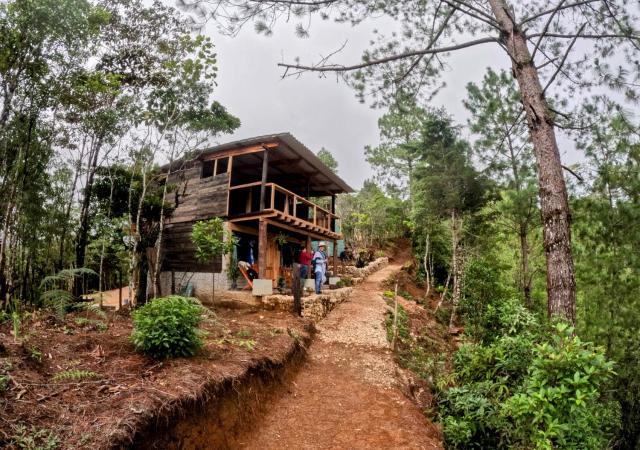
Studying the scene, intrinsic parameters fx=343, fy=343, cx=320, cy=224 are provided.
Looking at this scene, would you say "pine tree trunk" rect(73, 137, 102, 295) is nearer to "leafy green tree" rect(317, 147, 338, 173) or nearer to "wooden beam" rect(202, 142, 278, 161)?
"wooden beam" rect(202, 142, 278, 161)

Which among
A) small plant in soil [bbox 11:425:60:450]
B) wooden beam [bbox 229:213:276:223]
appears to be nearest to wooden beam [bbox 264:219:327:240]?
wooden beam [bbox 229:213:276:223]

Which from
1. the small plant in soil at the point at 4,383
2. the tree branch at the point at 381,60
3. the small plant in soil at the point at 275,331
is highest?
the tree branch at the point at 381,60

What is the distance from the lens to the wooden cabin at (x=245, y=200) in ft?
40.5

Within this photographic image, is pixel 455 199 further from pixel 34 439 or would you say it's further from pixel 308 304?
pixel 34 439

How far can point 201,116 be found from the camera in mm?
10969

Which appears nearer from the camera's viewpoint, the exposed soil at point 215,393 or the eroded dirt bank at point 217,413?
the exposed soil at point 215,393

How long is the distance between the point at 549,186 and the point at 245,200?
1255 centimetres

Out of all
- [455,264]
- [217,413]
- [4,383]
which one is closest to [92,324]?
[4,383]

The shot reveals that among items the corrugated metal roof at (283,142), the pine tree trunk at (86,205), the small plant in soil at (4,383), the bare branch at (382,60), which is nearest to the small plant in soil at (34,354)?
the small plant in soil at (4,383)

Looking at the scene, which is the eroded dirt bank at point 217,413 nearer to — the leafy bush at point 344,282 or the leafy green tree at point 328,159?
the leafy bush at point 344,282

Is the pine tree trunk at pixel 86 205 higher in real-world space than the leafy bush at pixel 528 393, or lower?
higher

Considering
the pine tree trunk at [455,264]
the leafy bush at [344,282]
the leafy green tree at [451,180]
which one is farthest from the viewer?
the leafy bush at [344,282]

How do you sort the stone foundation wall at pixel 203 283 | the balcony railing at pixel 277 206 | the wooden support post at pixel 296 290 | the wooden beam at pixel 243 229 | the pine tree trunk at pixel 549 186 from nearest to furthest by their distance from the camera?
the pine tree trunk at pixel 549 186
the wooden support post at pixel 296 290
the balcony railing at pixel 277 206
the stone foundation wall at pixel 203 283
the wooden beam at pixel 243 229

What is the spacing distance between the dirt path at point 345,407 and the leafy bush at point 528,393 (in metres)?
0.69
